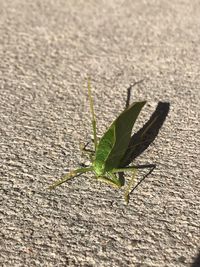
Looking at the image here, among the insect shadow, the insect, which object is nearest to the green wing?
the insect

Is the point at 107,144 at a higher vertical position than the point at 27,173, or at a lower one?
higher

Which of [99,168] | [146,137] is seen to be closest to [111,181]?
[99,168]

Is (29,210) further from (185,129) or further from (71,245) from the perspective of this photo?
(185,129)

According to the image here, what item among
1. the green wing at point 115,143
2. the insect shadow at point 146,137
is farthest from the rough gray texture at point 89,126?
the green wing at point 115,143

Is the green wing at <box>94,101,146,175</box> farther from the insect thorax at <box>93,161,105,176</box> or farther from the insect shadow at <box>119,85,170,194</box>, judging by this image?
the insect shadow at <box>119,85,170,194</box>

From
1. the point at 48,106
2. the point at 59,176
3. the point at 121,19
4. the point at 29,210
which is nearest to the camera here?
the point at 29,210

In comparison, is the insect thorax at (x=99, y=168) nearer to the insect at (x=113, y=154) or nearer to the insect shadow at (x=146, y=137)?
the insect at (x=113, y=154)

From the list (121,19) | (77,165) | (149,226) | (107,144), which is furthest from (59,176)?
(121,19)
